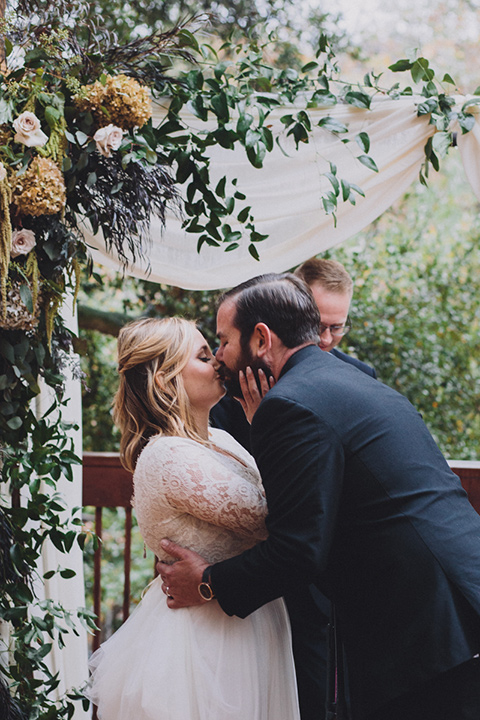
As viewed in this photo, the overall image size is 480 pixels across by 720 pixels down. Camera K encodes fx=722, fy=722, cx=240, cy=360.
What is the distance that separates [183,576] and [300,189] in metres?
1.36

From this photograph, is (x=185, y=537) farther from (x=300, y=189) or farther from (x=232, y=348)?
(x=300, y=189)

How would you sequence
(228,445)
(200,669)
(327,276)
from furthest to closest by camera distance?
(327,276) < (228,445) < (200,669)

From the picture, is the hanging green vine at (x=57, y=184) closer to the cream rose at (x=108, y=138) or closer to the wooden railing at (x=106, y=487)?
the cream rose at (x=108, y=138)

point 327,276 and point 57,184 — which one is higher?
point 57,184

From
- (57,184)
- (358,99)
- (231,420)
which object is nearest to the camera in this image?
(57,184)

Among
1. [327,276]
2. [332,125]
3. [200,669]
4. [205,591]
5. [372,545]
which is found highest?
[332,125]

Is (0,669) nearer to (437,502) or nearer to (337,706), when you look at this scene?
(337,706)

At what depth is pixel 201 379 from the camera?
6.34 ft

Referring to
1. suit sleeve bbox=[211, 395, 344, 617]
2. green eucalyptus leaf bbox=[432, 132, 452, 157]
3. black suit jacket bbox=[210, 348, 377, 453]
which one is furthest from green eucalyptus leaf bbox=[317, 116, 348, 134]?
suit sleeve bbox=[211, 395, 344, 617]

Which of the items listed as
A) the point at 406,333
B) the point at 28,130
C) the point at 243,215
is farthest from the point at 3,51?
the point at 406,333

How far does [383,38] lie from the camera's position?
8.34m

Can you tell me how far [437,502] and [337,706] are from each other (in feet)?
1.73

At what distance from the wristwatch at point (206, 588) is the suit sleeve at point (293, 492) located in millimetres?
120

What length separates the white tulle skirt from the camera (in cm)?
166
